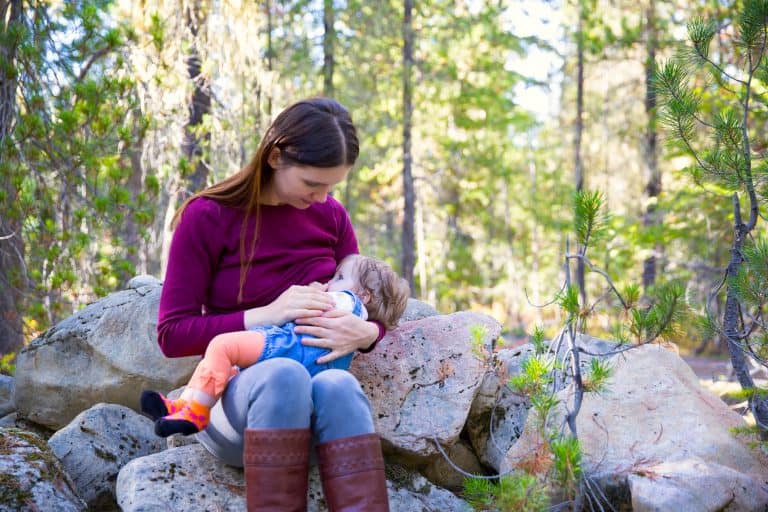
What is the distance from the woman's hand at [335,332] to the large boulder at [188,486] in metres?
0.52

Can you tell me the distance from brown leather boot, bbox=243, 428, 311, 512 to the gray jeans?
4 centimetres

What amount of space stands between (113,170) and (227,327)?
2820 millimetres

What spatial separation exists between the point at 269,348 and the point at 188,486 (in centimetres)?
59

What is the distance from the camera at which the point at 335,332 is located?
105 inches

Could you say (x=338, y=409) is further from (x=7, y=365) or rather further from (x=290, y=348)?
(x=7, y=365)

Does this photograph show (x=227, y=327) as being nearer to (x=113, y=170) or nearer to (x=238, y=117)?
(x=113, y=170)

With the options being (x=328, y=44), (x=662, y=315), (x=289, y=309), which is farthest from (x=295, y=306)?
(x=328, y=44)

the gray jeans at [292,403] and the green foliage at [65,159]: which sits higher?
the green foliage at [65,159]

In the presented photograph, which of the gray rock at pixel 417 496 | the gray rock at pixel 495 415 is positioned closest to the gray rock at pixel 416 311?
the gray rock at pixel 495 415

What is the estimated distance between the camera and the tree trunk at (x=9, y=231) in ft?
15.1

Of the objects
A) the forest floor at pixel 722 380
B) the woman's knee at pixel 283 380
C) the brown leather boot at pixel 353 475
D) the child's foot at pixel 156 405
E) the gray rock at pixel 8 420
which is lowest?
the forest floor at pixel 722 380

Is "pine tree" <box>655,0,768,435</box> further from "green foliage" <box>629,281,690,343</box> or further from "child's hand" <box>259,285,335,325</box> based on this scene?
"child's hand" <box>259,285,335,325</box>

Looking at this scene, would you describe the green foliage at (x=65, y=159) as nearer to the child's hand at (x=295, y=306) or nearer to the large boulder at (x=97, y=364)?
the large boulder at (x=97, y=364)

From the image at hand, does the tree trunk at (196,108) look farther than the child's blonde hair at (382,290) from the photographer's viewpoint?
Yes
